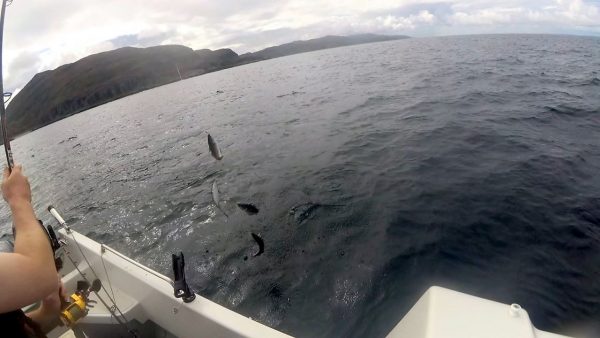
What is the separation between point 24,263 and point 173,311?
2726mm

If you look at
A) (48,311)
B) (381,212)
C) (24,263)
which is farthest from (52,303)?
(381,212)

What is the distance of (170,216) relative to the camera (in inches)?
451

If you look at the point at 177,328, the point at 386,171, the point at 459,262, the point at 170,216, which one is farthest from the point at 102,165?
the point at 459,262


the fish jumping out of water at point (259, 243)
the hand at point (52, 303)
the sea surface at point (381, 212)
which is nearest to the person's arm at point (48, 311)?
the hand at point (52, 303)

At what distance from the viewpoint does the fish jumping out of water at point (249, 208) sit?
33.5 ft

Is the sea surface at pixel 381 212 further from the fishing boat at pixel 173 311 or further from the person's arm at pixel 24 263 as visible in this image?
the person's arm at pixel 24 263

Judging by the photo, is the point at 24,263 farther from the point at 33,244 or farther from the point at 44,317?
the point at 44,317

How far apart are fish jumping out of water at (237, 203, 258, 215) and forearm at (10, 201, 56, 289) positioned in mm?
7878

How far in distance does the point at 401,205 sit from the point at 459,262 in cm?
256

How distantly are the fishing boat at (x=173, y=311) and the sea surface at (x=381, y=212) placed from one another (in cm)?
209

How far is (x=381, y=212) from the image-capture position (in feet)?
28.7

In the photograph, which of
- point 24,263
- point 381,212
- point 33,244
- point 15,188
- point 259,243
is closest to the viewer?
point 24,263

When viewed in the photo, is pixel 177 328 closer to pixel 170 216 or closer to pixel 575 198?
pixel 170 216

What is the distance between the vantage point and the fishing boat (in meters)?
2.43
